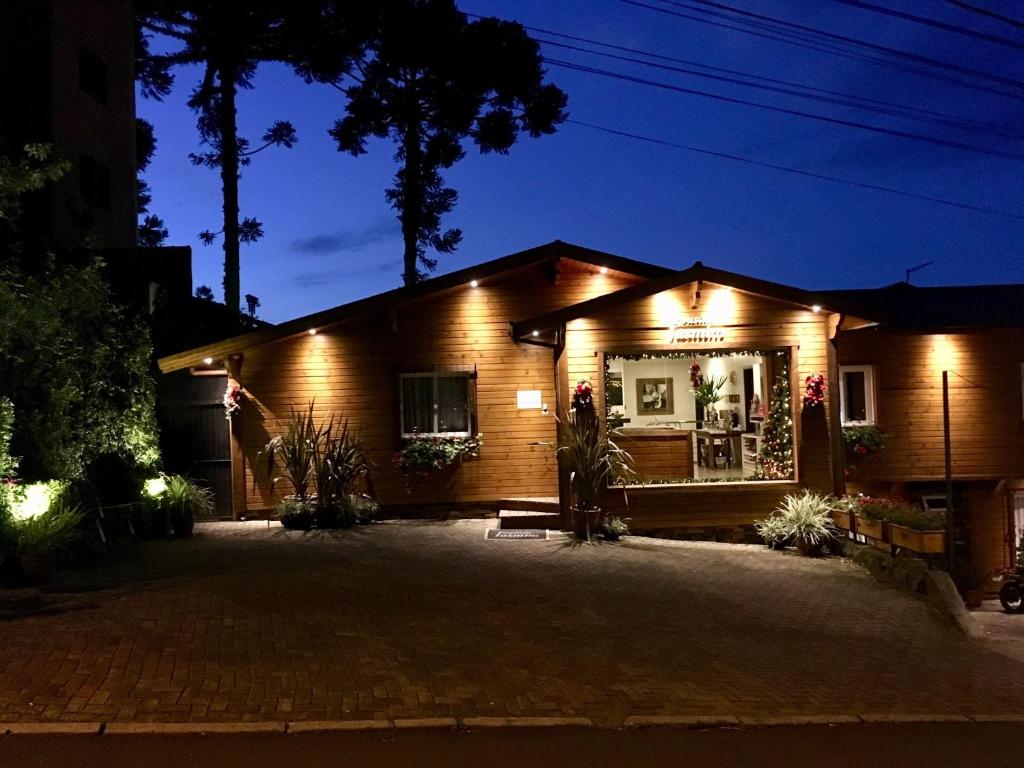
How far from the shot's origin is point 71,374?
10.8m

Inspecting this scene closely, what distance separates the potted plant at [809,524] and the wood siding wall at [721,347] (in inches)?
24.9

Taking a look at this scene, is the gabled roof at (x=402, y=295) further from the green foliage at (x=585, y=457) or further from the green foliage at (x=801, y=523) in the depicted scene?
the green foliage at (x=801, y=523)

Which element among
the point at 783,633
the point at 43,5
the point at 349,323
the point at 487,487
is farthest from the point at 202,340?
the point at 783,633

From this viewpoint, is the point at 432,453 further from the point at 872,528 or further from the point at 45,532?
the point at 872,528

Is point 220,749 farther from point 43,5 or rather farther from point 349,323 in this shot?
point 43,5

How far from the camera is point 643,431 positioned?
15.9 metres

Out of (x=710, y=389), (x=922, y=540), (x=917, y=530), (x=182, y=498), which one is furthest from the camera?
(x=710, y=389)

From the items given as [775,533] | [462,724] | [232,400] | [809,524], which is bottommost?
[462,724]

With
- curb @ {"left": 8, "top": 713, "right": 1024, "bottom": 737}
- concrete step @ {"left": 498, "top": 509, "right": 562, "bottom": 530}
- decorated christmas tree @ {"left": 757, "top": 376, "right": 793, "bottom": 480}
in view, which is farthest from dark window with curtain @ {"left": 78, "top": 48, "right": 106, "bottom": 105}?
curb @ {"left": 8, "top": 713, "right": 1024, "bottom": 737}

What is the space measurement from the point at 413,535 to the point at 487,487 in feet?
7.37

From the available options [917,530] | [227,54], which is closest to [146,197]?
[227,54]

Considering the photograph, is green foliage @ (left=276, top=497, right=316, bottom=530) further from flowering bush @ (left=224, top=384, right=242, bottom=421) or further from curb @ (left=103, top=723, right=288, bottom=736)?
curb @ (left=103, top=723, right=288, bottom=736)

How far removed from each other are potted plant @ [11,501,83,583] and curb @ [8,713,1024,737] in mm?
4403

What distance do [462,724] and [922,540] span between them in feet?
24.1
